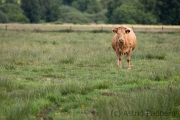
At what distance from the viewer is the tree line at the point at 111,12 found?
7556cm

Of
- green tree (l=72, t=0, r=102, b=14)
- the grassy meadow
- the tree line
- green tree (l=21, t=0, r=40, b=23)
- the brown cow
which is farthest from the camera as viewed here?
green tree (l=72, t=0, r=102, b=14)

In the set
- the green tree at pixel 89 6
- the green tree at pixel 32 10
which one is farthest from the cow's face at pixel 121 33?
the green tree at pixel 89 6

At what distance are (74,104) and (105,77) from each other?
3865mm

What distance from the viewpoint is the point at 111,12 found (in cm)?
9150

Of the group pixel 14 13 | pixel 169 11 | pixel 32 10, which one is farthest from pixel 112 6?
pixel 14 13

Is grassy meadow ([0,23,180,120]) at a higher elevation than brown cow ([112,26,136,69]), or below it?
below

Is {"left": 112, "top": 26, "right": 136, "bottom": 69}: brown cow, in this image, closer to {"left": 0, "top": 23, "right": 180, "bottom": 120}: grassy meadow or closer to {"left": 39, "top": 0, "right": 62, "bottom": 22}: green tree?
{"left": 0, "top": 23, "right": 180, "bottom": 120}: grassy meadow

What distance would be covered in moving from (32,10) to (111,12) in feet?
61.4

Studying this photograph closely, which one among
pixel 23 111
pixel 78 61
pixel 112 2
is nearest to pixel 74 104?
pixel 23 111

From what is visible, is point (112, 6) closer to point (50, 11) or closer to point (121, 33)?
point (50, 11)

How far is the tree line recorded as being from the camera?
75.6 metres

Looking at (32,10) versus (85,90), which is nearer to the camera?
(85,90)

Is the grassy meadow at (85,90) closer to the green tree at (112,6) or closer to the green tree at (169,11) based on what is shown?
the green tree at (169,11)

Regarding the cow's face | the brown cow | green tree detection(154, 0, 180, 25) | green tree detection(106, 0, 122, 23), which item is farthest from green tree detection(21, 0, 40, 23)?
the cow's face
